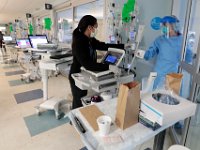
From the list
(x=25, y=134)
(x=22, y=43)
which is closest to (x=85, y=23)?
(x=25, y=134)

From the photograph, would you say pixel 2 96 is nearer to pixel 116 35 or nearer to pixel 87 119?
pixel 116 35

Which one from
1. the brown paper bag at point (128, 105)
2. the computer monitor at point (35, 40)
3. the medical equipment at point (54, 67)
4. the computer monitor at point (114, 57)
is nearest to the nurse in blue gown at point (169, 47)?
the computer monitor at point (114, 57)

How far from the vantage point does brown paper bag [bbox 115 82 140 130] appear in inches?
33.7

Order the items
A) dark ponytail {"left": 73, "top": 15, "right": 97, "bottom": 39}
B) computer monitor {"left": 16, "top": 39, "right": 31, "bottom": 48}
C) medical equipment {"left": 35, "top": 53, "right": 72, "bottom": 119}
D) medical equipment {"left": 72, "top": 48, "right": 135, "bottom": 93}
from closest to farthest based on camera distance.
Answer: medical equipment {"left": 72, "top": 48, "right": 135, "bottom": 93}
dark ponytail {"left": 73, "top": 15, "right": 97, "bottom": 39}
medical equipment {"left": 35, "top": 53, "right": 72, "bottom": 119}
computer monitor {"left": 16, "top": 39, "right": 31, "bottom": 48}

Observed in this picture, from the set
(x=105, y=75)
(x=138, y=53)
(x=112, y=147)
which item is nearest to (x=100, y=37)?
(x=138, y=53)

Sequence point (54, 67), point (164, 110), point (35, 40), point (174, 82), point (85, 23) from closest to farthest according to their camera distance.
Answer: point (164, 110)
point (174, 82)
point (85, 23)
point (54, 67)
point (35, 40)

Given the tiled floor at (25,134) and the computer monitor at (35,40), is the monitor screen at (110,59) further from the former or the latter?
the computer monitor at (35,40)

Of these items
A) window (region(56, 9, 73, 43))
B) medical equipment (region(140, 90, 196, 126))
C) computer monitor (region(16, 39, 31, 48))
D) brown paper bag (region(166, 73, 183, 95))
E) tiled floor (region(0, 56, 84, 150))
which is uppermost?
window (region(56, 9, 73, 43))

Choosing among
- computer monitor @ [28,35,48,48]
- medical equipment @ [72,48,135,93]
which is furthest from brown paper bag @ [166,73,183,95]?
computer monitor @ [28,35,48,48]

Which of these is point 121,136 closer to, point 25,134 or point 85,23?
point 85,23

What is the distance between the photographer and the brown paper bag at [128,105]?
855mm

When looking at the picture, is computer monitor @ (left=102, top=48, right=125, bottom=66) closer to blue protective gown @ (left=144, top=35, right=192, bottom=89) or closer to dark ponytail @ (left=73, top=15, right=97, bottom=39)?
dark ponytail @ (left=73, top=15, right=97, bottom=39)

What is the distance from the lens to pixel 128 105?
2.85 feet

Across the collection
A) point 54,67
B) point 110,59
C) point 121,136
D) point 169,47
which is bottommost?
point 121,136
